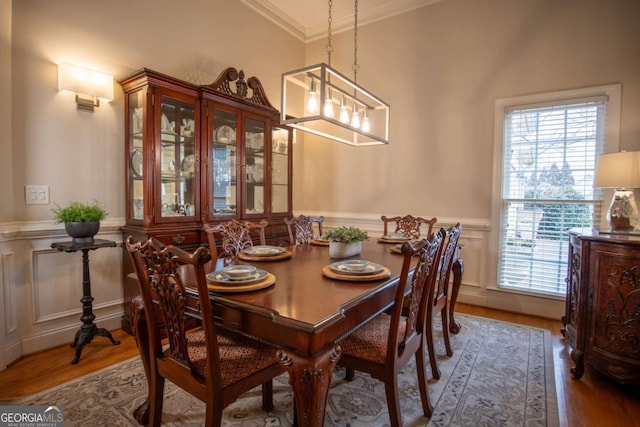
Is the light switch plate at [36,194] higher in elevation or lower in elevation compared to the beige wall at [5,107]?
lower

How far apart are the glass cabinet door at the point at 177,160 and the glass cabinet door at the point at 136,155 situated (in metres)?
0.16

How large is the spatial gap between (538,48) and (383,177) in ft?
6.38

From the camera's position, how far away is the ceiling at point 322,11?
151 inches

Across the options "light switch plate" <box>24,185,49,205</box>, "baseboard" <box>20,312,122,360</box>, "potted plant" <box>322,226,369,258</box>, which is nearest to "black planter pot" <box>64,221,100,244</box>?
"light switch plate" <box>24,185,49,205</box>

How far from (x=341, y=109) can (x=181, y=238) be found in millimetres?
1644

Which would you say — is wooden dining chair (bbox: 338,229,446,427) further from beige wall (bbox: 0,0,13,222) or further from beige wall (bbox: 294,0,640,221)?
beige wall (bbox: 0,0,13,222)

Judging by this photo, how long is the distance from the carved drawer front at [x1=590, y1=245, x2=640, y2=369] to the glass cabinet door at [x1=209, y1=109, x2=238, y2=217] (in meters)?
2.85

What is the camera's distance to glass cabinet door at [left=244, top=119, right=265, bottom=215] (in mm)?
3404

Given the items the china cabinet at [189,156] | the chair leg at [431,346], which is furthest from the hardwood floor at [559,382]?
the chair leg at [431,346]

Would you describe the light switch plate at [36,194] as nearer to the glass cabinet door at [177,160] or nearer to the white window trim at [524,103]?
the glass cabinet door at [177,160]

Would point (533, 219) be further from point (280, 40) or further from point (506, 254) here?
point (280, 40)

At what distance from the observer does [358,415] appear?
1750 mm

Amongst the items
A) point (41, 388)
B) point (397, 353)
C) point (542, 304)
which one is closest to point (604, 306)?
point (542, 304)

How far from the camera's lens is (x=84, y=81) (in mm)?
2443
